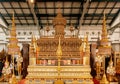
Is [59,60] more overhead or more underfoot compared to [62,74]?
more overhead

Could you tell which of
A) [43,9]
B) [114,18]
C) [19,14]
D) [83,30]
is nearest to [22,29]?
[19,14]

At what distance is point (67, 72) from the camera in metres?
10.5

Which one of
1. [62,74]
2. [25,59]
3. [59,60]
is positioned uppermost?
[59,60]

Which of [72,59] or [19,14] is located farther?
[19,14]

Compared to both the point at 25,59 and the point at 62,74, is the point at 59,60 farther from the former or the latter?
the point at 25,59

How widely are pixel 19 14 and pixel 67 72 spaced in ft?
41.8

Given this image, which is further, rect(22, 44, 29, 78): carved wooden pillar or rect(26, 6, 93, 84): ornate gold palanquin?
rect(22, 44, 29, 78): carved wooden pillar

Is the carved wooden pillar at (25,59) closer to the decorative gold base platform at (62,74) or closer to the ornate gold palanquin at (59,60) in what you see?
the ornate gold palanquin at (59,60)

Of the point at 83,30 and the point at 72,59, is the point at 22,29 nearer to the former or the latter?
the point at 83,30

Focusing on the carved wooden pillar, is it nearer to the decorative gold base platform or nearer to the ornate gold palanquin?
the ornate gold palanquin

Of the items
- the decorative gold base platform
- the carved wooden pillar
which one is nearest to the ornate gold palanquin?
the decorative gold base platform

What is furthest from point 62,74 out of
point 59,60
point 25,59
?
point 25,59

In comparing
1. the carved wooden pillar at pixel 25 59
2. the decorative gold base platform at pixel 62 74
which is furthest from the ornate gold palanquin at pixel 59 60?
the carved wooden pillar at pixel 25 59

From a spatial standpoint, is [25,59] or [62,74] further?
[25,59]
